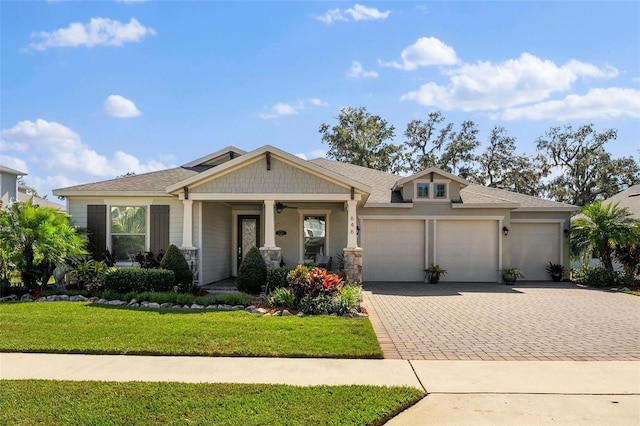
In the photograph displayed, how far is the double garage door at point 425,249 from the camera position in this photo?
16.0m

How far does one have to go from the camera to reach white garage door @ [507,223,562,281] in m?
17.1

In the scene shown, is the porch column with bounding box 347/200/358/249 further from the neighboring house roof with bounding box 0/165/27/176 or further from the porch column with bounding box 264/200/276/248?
the neighboring house roof with bounding box 0/165/27/176

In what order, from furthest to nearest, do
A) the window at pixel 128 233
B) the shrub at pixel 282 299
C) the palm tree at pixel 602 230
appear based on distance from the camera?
the palm tree at pixel 602 230
the window at pixel 128 233
the shrub at pixel 282 299

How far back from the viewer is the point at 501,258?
52.7ft

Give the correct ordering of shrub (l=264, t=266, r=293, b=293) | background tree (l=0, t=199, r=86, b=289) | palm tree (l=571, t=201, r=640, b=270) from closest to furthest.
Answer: background tree (l=0, t=199, r=86, b=289), shrub (l=264, t=266, r=293, b=293), palm tree (l=571, t=201, r=640, b=270)

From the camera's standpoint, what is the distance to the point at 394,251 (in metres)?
16.1

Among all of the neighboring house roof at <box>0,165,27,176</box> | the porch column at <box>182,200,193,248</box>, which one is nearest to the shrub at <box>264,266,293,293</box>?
Answer: the porch column at <box>182,200,193,248</box>

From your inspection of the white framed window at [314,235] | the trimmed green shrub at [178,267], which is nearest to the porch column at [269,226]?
the trimmed green shrub at [178,267]

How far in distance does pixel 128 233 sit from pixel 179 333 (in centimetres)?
689

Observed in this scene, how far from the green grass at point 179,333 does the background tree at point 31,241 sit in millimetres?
1882

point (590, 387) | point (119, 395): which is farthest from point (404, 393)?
point (119, 395)

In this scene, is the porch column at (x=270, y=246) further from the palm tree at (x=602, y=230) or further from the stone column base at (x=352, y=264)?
the palm tree at (x=602, y=230)

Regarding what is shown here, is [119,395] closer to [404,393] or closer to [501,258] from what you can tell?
[404,393]

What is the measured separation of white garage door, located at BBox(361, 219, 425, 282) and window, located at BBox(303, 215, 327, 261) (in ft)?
5.57
